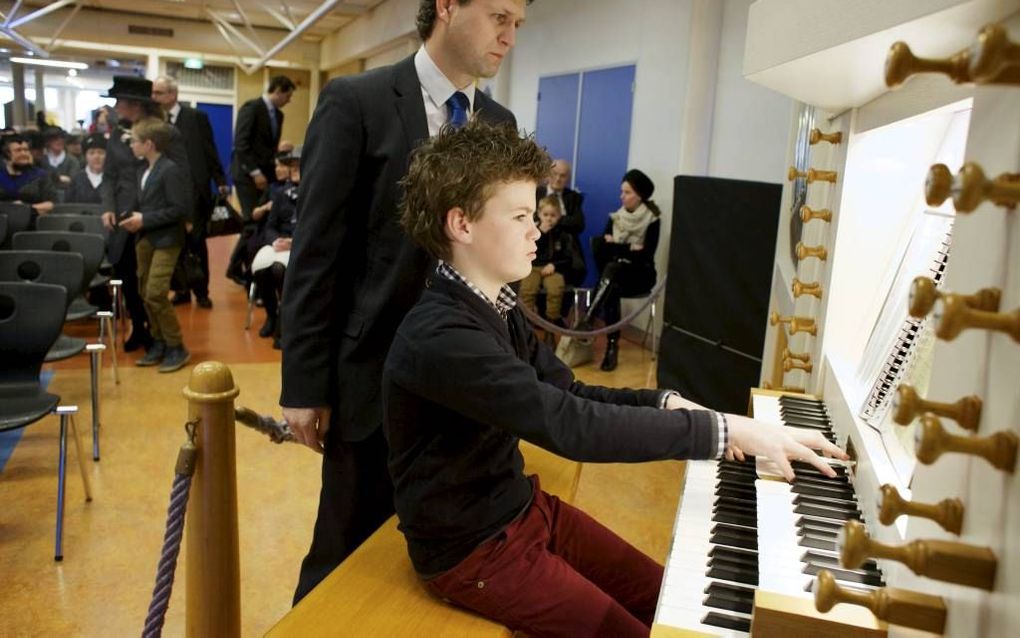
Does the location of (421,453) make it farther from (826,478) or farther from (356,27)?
(356,27)

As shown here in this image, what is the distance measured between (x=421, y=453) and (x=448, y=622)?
1.02 feet

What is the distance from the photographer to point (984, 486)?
0.81m

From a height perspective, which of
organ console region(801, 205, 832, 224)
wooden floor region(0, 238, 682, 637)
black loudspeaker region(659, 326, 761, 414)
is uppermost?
organ console region(801, 205, 832, 224)

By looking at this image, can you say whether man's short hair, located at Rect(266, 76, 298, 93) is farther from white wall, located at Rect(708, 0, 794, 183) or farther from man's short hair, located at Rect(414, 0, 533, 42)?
man's short hair, located at Rect(414, 0, 533, 42)

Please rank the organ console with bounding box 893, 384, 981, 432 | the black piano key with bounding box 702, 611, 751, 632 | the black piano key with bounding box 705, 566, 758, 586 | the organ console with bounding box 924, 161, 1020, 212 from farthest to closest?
1. the black piano key with bounding box 705, 566, 758, 586
2. the black piano key with bounding box 702, 611, 751, 632
3. the organ console with bounding box 893, 384, 981, 432
4. the organ console with bounding box 924, 161, 1020, 212

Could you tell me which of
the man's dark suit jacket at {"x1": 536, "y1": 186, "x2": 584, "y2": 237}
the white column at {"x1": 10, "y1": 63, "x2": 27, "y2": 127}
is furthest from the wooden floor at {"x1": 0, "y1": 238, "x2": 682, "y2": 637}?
the white column at {"x1": 10, "y1": 63, "x2": 27, "y2": 127}

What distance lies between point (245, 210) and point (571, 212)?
291cm

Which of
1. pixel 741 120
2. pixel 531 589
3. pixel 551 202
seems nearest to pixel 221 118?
pixel 551 202

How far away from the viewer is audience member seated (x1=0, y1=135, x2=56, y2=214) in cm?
639

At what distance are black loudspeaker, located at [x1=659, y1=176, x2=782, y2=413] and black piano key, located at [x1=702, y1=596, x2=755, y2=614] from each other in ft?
10.2

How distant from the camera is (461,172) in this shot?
1.53 m

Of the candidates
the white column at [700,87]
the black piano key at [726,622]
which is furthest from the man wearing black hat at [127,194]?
the black piano key at [726,622]

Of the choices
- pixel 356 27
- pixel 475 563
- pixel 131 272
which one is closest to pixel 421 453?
pixel 475 563

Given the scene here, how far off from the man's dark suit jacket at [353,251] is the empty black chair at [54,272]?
2355mm
